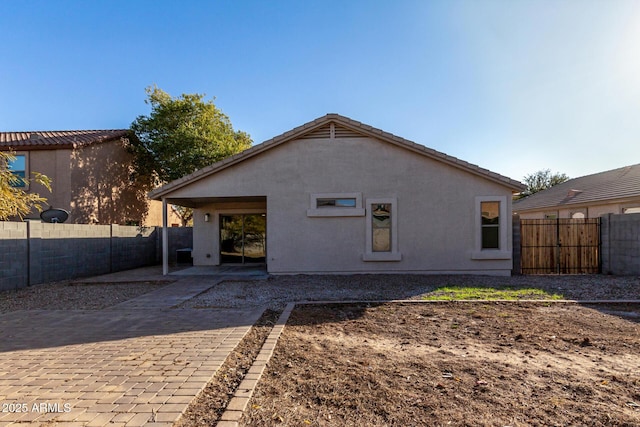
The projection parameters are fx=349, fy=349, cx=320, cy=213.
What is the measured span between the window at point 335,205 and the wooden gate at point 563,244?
5720 mm

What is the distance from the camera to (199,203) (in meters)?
14.9

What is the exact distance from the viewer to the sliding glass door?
1530 centimetres

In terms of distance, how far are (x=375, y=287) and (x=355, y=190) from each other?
3648mm

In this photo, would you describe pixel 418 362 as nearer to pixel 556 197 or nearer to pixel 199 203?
pixel 199 203

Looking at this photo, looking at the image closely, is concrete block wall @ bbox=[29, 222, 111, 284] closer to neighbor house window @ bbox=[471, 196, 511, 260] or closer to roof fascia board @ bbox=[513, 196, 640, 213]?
neighbor house window @ bbox=[471, 196, 511, 260]

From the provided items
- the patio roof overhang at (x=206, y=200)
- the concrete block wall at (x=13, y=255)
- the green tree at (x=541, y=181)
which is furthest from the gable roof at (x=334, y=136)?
the green tree at (x=541, y=181)

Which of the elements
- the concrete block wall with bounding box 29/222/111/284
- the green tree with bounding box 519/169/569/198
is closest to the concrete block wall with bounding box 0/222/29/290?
the concrete block wall with bounding box 29/222/111/284

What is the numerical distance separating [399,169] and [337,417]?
959 cm

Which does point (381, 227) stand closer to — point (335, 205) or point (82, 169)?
point (335, 205)

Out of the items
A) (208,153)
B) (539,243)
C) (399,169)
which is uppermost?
(208,153)

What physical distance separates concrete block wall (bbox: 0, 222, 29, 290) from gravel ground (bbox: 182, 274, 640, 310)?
→ 5.72m

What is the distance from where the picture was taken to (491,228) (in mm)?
11633

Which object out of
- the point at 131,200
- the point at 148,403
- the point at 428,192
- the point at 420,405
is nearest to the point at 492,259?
the point at 428,192

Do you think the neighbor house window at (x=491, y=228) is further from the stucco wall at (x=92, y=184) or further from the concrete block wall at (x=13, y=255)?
the stucco wall at (x=92, y=184)
